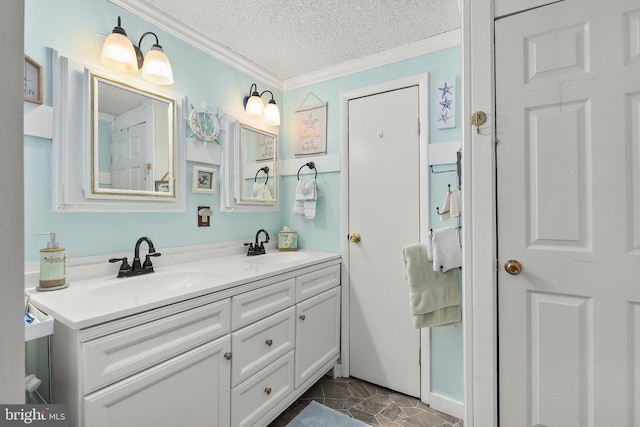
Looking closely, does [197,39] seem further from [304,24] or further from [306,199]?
[306,199]

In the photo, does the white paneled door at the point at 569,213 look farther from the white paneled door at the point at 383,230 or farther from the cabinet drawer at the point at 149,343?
the cabinet drawer at the point at 149,343

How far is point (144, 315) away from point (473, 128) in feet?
4.95

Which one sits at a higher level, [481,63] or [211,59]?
[211,59]

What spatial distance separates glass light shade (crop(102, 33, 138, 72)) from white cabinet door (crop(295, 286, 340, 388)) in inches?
62.1

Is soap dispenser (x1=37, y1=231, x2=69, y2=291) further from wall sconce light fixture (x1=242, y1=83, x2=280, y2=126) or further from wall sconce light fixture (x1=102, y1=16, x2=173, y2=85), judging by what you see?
wall sconce light fixture (x1=242, y1=83, x2=280, y2=126)

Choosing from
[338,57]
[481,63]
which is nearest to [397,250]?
[481,63]

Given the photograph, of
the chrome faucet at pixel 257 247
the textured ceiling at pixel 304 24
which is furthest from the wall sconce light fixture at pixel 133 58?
the chrome faucet at pixel 257 247

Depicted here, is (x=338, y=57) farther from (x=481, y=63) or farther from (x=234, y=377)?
(x=234, y=377)

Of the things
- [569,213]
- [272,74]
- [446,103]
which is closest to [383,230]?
[446,103]

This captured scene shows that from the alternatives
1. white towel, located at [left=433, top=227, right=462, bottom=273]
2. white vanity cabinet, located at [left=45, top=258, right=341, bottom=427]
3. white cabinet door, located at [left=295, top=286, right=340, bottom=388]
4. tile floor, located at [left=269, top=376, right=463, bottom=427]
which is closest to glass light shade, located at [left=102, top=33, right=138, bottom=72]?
white vanity cabinet, located at [left=45, top=258, right=341, bottom=427]

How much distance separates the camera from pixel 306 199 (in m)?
2.33

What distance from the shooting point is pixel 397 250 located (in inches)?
79.6

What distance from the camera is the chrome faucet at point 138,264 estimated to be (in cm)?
145

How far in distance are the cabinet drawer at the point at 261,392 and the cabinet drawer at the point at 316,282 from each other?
13.8 inches
